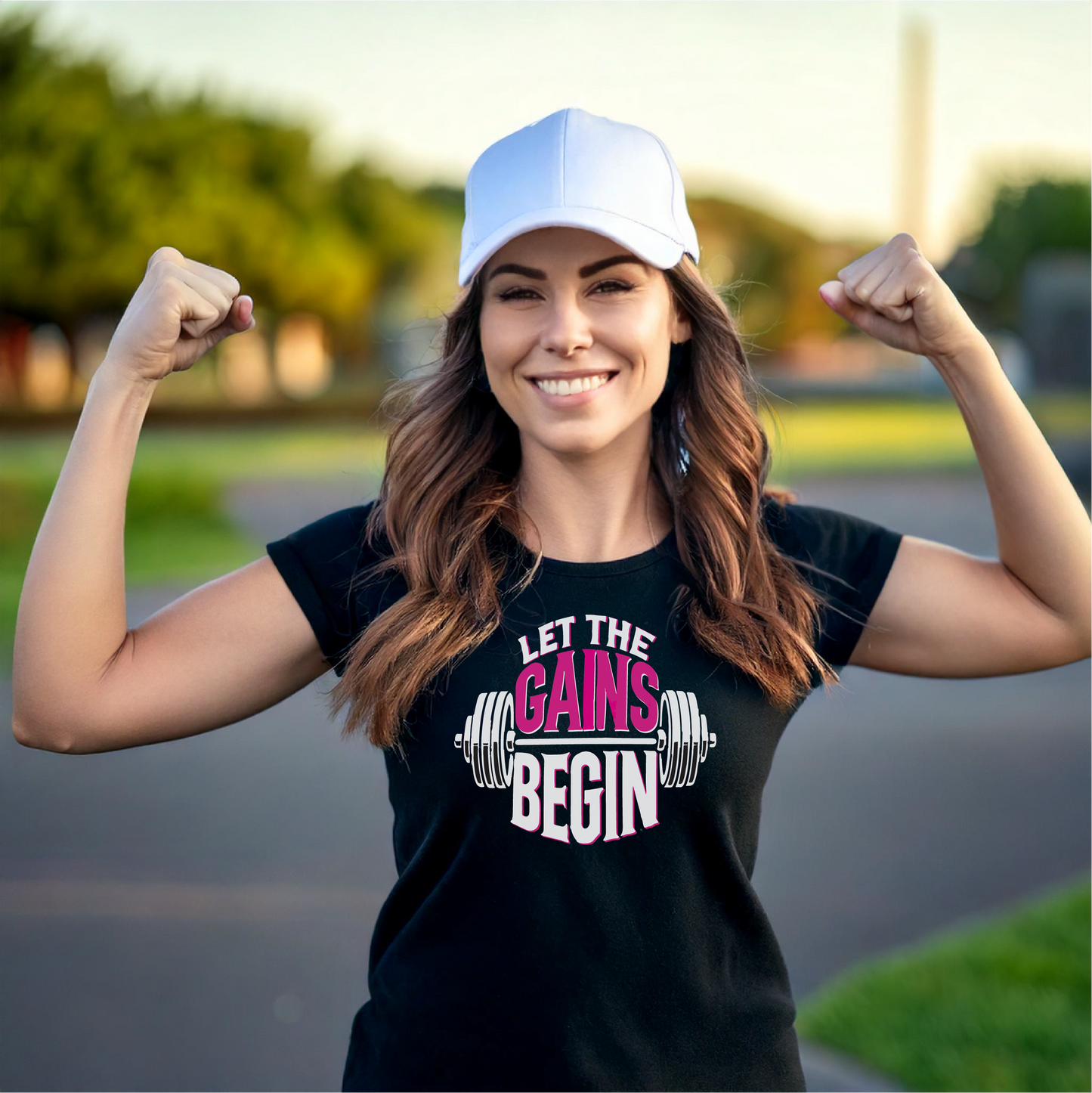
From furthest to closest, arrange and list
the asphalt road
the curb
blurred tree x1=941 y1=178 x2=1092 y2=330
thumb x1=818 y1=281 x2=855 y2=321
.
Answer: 1. blurred tree x1=941 y1=178 x2=1092 y2=330
2. the asphalt road
3. the curb
4. thumb x1=818 y1=281 x2=855 y2=321

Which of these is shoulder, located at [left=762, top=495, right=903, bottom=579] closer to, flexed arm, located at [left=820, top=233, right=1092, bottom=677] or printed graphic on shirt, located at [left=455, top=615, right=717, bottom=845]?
flexed arm, located at [left=820, top=233, right=1092, bottom=677]

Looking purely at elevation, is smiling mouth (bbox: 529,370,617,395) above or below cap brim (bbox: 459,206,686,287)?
below

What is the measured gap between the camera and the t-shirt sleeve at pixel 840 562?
1.99m

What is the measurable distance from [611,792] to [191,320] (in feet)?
2.92

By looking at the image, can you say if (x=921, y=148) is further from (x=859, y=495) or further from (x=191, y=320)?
(x=191, y=320)

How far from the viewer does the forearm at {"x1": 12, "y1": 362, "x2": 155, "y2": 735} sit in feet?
5.78

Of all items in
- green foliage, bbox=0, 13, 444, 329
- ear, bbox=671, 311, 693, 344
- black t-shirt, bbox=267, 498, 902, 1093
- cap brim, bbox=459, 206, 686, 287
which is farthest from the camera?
green foliage, bbox=0, 13, 444, 329

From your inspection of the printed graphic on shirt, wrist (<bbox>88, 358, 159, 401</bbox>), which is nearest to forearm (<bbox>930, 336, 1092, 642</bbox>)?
the printed graphic on shirt

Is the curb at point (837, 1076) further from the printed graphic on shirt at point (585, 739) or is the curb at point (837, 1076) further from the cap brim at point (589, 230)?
the cap brim at point (589, 230)

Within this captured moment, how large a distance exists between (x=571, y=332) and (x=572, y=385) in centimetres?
8

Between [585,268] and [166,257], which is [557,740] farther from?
[166,257]

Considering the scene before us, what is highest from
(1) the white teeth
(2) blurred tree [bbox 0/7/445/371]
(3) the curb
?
(2) blurred tree [bbox 0/7/445/371]

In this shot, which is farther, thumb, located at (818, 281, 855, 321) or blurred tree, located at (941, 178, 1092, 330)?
blurred tree, located at (941, 178, 1092, 330)

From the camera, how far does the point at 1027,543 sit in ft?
6.44
